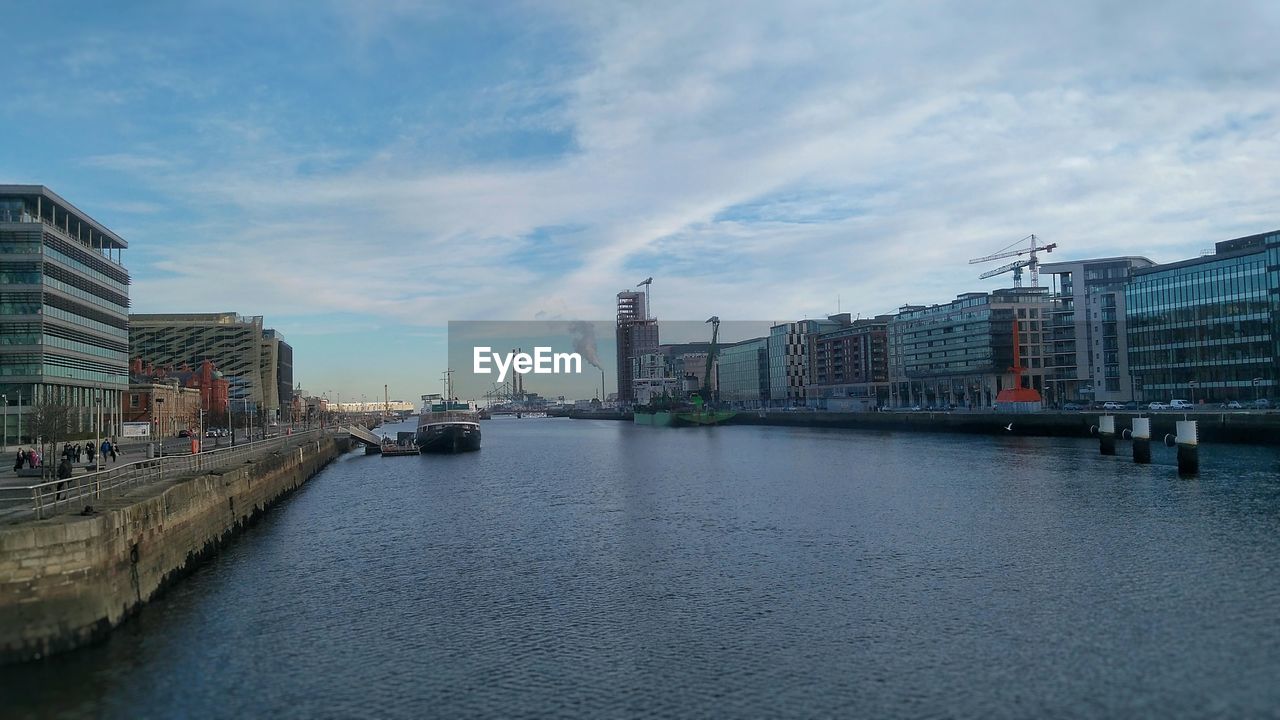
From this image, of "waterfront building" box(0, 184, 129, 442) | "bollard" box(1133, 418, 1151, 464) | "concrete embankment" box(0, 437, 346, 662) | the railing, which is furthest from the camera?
"waterfront building" box(0, 184, 129, 442)

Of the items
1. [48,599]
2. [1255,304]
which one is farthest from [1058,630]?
[1255,304]

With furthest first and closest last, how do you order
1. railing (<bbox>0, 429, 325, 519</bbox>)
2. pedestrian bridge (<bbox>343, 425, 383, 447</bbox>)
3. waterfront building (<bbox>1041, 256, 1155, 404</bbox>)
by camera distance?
waterfront building (<bbox>1041, 256, 1155, 404</bbox>) < pedestrian bridge (<bbox>343, 425, 383, 447</bbox>) < railing (<bbox>0, 429, 325, 519</bbox>)

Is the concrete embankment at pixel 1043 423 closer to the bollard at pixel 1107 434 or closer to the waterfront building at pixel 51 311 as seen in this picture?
the bollard at pixel 1107 434

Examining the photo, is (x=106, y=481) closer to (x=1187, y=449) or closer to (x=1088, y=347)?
(x=1187, y=449)

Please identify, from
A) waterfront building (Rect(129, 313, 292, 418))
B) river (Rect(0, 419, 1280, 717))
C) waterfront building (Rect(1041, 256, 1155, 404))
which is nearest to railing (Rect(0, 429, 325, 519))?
river (Rect(0, 419, 1280, 717))

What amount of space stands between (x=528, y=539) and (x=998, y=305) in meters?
147

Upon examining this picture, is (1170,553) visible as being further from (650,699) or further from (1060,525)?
(650,699)

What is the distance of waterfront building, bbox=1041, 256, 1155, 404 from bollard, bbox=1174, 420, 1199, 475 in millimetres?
88115

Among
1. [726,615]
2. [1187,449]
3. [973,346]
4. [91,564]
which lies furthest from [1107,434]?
[973,346]

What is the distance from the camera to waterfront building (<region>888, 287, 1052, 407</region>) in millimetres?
160875

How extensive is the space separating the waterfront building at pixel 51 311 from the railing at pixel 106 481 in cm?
1961

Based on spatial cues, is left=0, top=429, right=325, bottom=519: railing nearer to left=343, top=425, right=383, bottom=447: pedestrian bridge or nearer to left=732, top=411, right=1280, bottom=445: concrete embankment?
left=343, top=425, right=383, bottom=447: pedestrian bridge

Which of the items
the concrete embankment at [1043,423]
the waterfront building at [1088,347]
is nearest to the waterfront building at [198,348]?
the concrete embankment at [1043,423]

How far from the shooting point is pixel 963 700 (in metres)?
16.8
